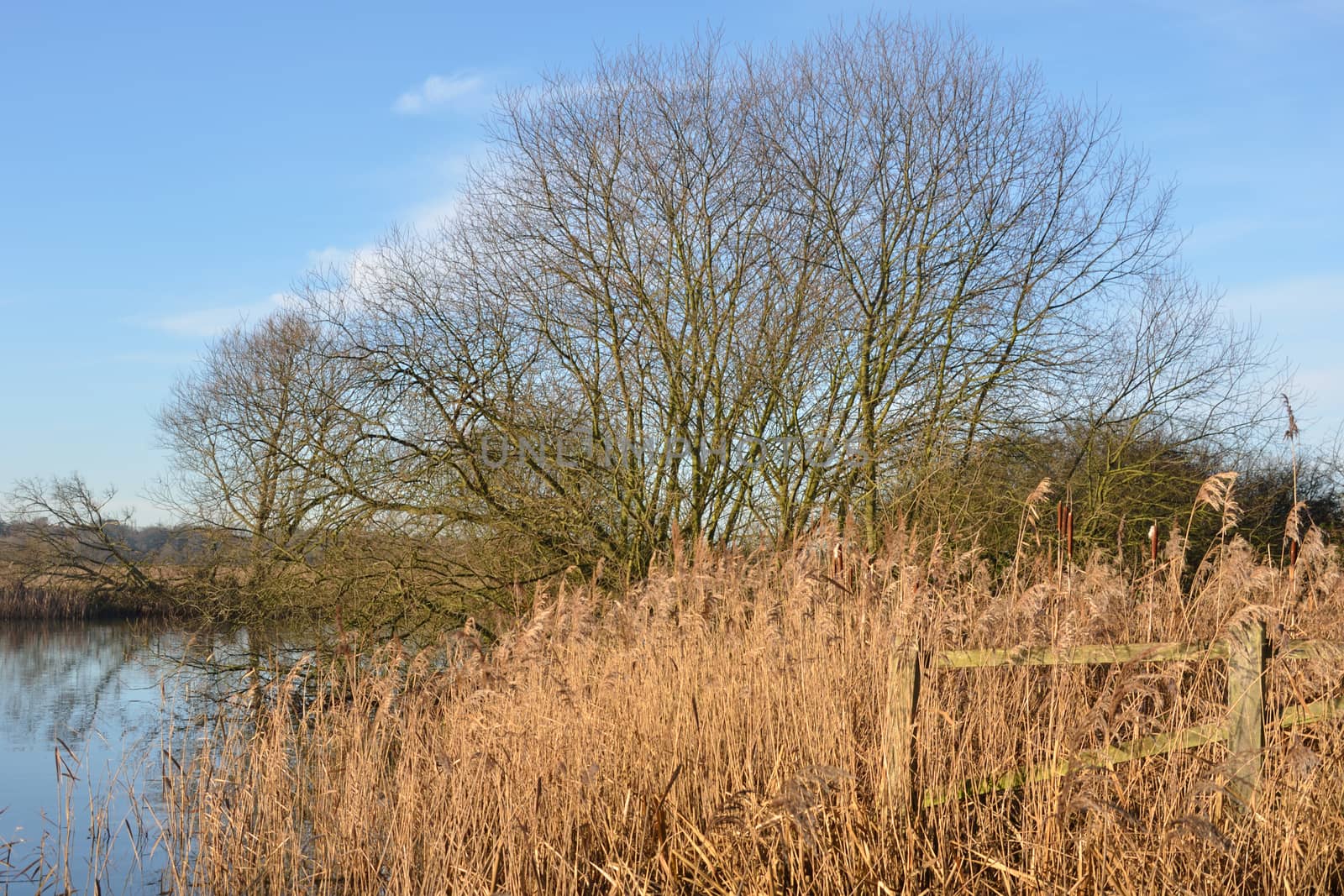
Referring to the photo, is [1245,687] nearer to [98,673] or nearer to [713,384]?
[713,384]

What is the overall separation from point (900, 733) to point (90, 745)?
7358 mm

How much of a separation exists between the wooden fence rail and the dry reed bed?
7 centimetres

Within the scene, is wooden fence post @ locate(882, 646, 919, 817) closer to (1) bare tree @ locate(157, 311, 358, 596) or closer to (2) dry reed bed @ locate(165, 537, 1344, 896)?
(2) dry reed bed @ locate(165, 537, 1344, 896)

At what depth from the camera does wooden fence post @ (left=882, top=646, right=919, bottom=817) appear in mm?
3766

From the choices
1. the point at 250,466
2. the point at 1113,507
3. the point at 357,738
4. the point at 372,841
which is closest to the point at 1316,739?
the point at 372,841

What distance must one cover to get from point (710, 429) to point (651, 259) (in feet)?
6.36

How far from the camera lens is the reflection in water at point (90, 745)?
5609mm

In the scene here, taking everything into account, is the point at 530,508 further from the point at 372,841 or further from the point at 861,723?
the point at 861,723

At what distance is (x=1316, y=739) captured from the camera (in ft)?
13.7

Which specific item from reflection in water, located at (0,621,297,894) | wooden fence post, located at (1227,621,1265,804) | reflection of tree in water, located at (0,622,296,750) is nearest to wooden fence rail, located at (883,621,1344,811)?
wooden fence post, located at (1227,621,1265,804)

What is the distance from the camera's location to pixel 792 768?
4332 mm

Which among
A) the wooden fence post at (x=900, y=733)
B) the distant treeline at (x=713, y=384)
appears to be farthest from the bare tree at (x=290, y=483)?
the wooden fence post at (x=900, y=733)

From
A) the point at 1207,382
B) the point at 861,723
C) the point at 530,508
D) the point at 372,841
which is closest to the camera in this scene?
the point at 861,723

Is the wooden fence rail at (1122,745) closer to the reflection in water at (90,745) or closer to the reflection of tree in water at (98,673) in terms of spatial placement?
the reflection in water at (90,745)
